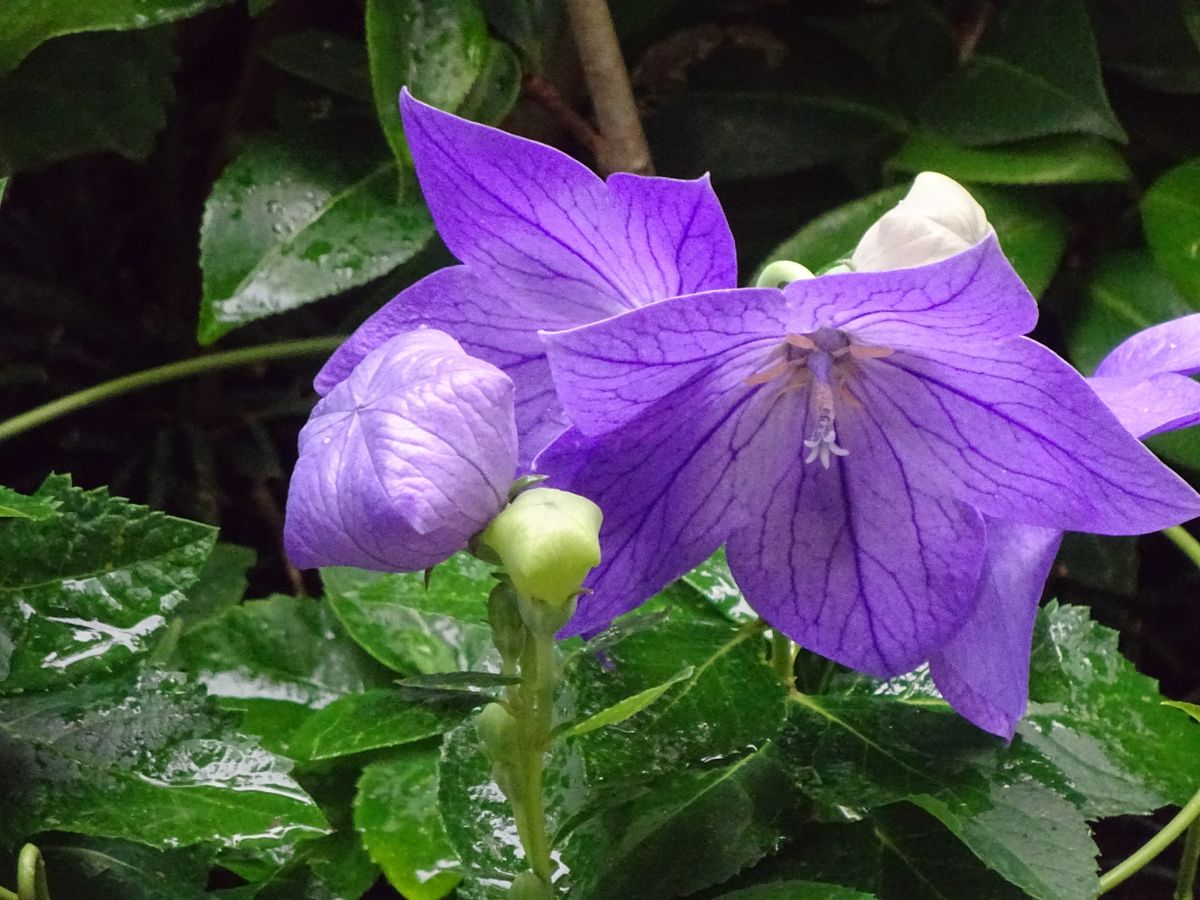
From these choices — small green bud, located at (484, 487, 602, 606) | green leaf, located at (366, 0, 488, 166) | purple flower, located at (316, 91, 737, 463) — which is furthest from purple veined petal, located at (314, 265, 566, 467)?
green leaf, located at (366, 0, 488, 166)

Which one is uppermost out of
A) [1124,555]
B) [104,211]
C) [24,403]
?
[104,211]

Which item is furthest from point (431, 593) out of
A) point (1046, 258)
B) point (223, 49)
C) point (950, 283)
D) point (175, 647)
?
point (223, 49)

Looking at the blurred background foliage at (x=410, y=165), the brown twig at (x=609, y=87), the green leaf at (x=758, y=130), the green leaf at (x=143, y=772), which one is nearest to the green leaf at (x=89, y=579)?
the green leaf at (x=143, y=772)

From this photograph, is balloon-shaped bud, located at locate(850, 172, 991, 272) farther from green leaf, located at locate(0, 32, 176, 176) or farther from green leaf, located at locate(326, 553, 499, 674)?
green leaf, located at locate(0, 32, 176, 176)

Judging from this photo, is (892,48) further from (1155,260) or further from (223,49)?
(223,49)

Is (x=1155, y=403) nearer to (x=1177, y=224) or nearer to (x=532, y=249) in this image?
(x=532, y=249)

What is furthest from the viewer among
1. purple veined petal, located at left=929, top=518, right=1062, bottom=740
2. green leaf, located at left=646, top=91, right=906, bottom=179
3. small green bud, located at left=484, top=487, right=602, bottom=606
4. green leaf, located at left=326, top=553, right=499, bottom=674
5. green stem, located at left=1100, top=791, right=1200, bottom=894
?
green leaf, located at left=646, top=91, right=906, bottom=179
